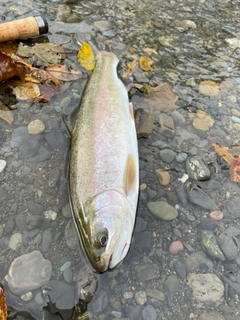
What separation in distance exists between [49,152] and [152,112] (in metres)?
1.23

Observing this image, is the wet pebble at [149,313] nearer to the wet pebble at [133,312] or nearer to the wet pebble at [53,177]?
the wet pebble at [133,312]

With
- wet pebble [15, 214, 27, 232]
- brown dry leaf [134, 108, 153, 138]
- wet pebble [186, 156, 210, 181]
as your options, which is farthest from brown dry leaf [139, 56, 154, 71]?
wet pebble [15, 214, 27, 232]

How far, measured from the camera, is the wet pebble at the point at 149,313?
2.27 metres

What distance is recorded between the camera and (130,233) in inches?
95.5

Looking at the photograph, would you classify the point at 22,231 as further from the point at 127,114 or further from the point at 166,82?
the point at 166,82

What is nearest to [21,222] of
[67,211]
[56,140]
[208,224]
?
[67,211]

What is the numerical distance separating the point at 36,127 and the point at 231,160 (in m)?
2.06

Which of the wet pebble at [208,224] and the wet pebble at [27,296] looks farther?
the wet pebble at [208,224]

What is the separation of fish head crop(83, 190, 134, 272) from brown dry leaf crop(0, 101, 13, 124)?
4.82 ft

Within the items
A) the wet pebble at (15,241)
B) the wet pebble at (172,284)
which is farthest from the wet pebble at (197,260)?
the wet pebble at (15,241)

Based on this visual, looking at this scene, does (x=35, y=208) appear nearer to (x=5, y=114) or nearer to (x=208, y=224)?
(x=5, y=114)

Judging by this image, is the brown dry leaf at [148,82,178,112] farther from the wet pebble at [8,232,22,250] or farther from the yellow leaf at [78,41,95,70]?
the wet pebble at [8,232,22,250]

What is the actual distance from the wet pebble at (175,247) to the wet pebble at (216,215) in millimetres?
401

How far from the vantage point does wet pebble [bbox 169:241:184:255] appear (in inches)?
101
